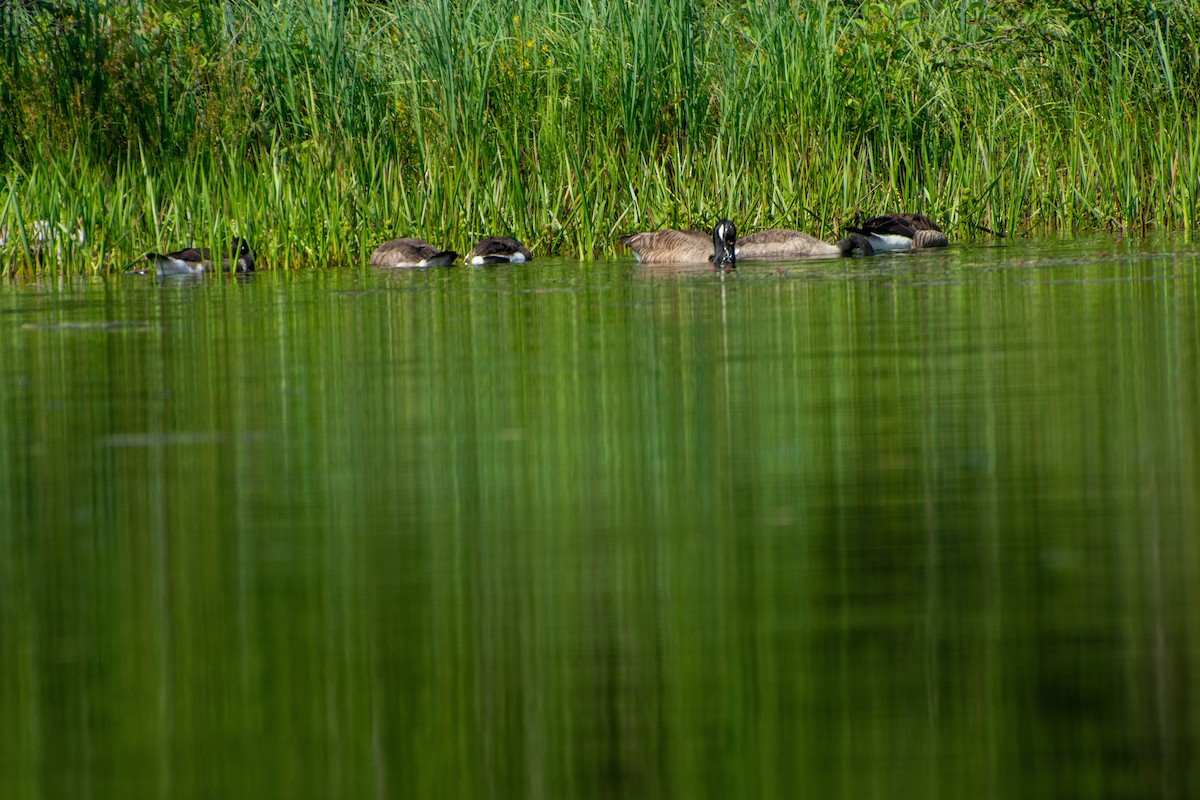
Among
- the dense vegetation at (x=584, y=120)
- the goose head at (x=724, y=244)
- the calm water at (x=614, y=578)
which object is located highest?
the dense vegetation at (x=584, y=120)

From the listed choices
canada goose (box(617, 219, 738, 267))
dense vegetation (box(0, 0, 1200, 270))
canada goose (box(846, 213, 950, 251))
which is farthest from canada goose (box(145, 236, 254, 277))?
canada goose (box(846, 213, 950, 251))

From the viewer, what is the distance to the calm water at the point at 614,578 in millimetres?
2314

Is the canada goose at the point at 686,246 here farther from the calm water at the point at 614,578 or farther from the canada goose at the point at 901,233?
the calm water at the point at 614,578

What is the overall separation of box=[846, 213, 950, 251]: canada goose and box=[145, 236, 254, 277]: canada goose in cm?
425

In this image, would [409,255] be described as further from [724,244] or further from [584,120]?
[724,244]

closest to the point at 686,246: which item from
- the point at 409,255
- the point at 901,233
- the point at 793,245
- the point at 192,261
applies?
the point at 793,245

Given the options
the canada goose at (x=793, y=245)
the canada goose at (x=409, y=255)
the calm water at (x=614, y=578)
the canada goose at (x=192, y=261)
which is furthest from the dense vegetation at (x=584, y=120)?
the calm water at (x=614, y=578)

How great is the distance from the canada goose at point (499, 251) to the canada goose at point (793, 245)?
1.53 meters

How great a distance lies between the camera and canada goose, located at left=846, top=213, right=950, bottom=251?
13.0 metres

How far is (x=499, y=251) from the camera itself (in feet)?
42.4

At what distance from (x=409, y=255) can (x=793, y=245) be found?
266 centimetres

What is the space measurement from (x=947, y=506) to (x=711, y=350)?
3.14m

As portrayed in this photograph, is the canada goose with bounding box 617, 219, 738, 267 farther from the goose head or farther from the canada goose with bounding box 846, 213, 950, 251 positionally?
the canada goose with bounding box 846, 213, 950, 251

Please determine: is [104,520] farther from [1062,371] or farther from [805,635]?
[1062,371]
